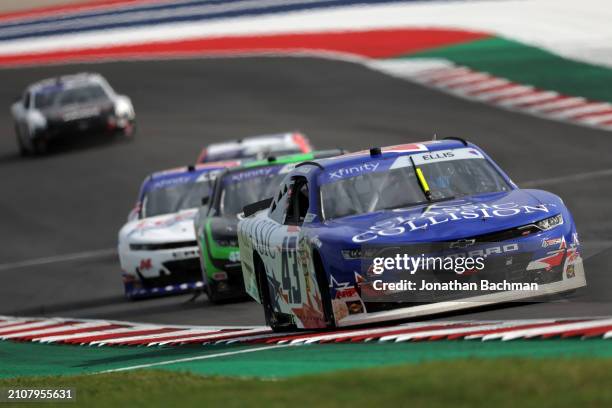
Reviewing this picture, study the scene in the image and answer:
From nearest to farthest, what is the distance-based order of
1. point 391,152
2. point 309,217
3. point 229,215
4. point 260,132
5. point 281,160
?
point 309,217 < point 391,152 < point 229,215 < point 281,160 < point 260,132

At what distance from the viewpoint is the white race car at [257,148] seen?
19844mm

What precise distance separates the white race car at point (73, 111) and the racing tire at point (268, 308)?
63.1 feet

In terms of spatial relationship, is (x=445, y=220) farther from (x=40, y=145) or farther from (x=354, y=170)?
(x=40, y=145)

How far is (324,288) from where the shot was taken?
32.9ft

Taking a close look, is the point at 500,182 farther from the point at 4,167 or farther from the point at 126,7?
the point at 126,7

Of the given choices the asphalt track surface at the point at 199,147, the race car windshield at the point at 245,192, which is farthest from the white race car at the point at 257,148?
the race car windshield at the point at 245,192

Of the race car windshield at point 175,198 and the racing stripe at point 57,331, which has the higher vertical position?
the race car windshield at point 175,198

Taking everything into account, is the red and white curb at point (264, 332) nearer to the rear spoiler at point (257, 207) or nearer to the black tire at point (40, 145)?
the rear spoiler at point (257, 207)

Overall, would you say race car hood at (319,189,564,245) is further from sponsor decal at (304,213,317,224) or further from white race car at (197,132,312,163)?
white race car at (197,132,312,163)

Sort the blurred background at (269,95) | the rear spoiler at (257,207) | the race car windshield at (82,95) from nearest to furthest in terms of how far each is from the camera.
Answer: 1. the rear spoiler at (257,207)
2. the blurred background at (269,95)
3. the race car windshield at (82,95)

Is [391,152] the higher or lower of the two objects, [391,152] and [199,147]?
the higher

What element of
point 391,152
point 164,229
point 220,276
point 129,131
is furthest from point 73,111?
point 391,152

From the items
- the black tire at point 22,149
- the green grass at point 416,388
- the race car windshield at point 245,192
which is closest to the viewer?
the green grass at point 416,388

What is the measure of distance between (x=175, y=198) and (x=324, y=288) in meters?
7.92
